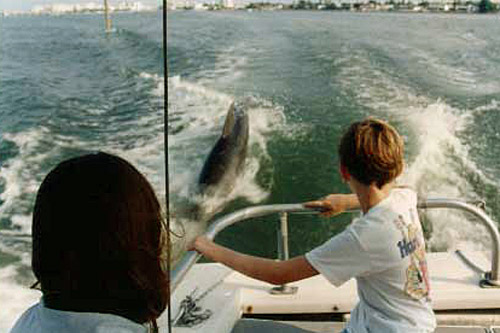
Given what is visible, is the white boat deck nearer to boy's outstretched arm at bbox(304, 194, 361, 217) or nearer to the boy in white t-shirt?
boy's outstretched arm at bbox(304, 194, 361, 217)

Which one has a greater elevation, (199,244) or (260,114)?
(199,244)

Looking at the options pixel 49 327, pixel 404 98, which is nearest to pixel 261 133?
pixel 404 98

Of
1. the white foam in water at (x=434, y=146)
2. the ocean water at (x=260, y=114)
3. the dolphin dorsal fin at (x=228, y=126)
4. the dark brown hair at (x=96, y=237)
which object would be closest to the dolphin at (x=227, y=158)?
the dolphin dorsal fin at (x=228, y=126)

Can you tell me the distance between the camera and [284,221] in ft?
8.00

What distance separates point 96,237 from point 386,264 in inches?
35.2

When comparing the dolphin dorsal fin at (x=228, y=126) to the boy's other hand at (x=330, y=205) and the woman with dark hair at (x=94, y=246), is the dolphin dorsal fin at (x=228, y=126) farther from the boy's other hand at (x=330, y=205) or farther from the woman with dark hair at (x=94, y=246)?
the woman with dark hair at (x=94, y=246)

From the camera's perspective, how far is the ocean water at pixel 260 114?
646cm

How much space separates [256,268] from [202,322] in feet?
2.07

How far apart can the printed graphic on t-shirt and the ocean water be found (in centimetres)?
335

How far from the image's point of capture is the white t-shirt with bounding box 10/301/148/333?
856mm

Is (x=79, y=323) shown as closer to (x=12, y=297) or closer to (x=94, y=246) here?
(x=94, y=246)

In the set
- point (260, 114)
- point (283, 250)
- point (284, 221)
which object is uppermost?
point (284, 221)

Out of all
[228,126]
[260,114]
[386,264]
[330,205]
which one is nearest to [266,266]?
[386,264]

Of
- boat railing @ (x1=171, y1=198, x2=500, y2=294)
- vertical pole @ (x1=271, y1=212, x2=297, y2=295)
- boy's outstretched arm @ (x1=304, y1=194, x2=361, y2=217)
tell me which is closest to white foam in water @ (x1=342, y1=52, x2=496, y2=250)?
boat railing @ (x1=171, y1=198, x2=500, y2=294)
